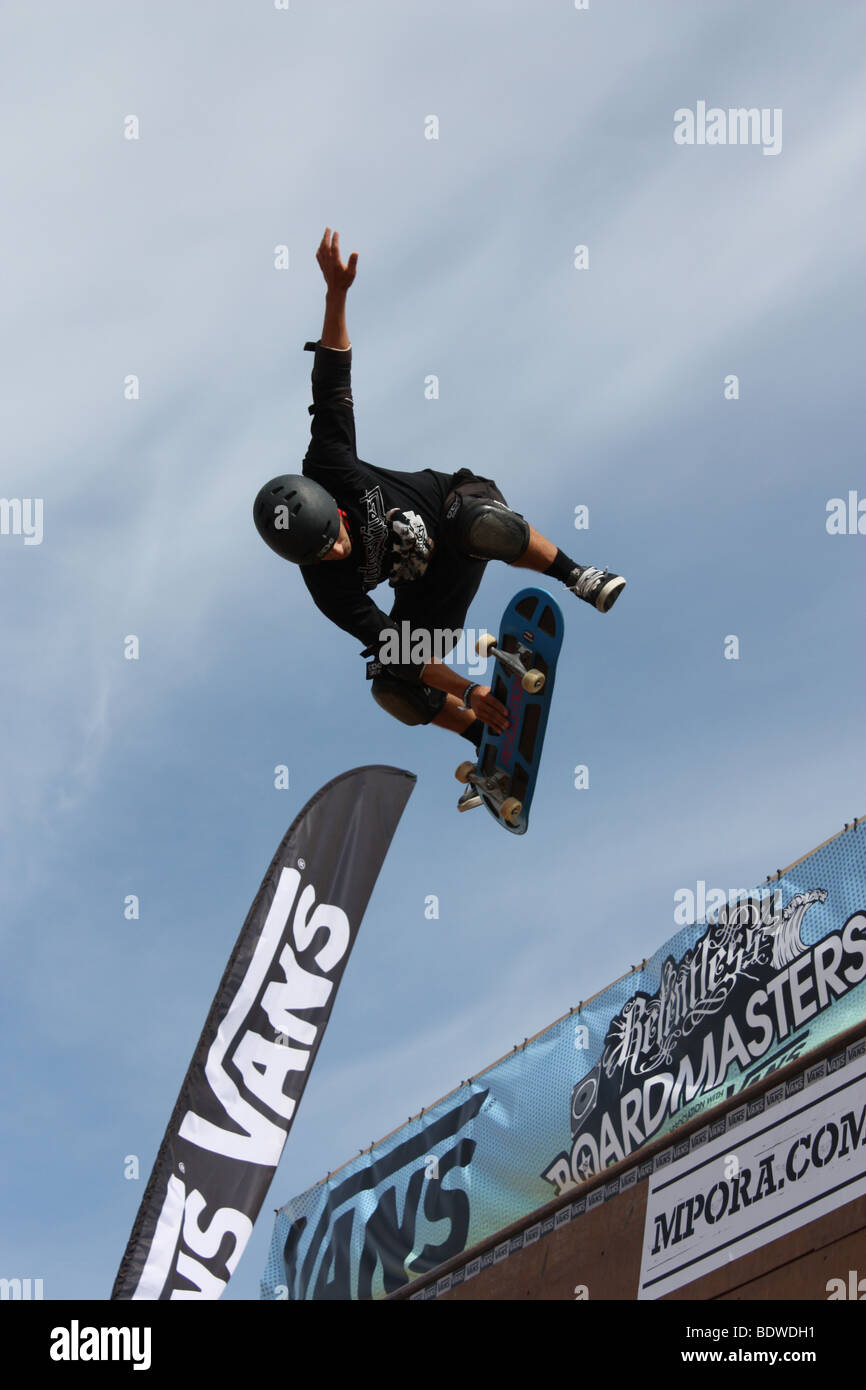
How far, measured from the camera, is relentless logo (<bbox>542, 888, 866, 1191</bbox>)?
38.1 feet

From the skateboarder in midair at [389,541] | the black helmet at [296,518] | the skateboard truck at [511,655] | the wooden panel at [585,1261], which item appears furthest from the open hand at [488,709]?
the wooden panel at [585,1261]

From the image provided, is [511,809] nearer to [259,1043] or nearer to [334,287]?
[259,1043]

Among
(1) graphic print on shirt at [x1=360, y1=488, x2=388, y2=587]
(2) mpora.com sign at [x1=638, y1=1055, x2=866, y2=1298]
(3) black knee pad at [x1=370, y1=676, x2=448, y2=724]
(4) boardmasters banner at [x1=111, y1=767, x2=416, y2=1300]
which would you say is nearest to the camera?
(1) graphic print on shirt at [x1=360, y1=488, x2=388, y2=587]

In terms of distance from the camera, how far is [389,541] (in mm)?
8719

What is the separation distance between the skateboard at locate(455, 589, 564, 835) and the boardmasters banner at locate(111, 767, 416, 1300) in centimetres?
168

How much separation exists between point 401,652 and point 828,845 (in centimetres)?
462

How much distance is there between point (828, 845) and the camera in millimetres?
11930

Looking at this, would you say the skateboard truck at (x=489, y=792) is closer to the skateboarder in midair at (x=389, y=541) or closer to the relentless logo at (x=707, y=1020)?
the skateboarder in midair at (x=389, y=541)

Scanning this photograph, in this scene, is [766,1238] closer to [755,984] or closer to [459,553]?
[755,984]

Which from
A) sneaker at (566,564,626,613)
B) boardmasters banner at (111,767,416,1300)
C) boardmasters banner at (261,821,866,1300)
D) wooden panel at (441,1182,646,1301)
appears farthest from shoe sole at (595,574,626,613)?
wooden panel at (441,1182,646,1301)

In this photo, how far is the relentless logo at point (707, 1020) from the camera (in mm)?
11625

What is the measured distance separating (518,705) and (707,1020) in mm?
4589

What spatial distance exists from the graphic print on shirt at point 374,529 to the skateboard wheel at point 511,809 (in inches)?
69.8

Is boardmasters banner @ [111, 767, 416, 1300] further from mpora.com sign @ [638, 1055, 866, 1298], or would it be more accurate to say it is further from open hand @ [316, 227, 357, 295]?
open hand @ [316, 227, 357, 295]
